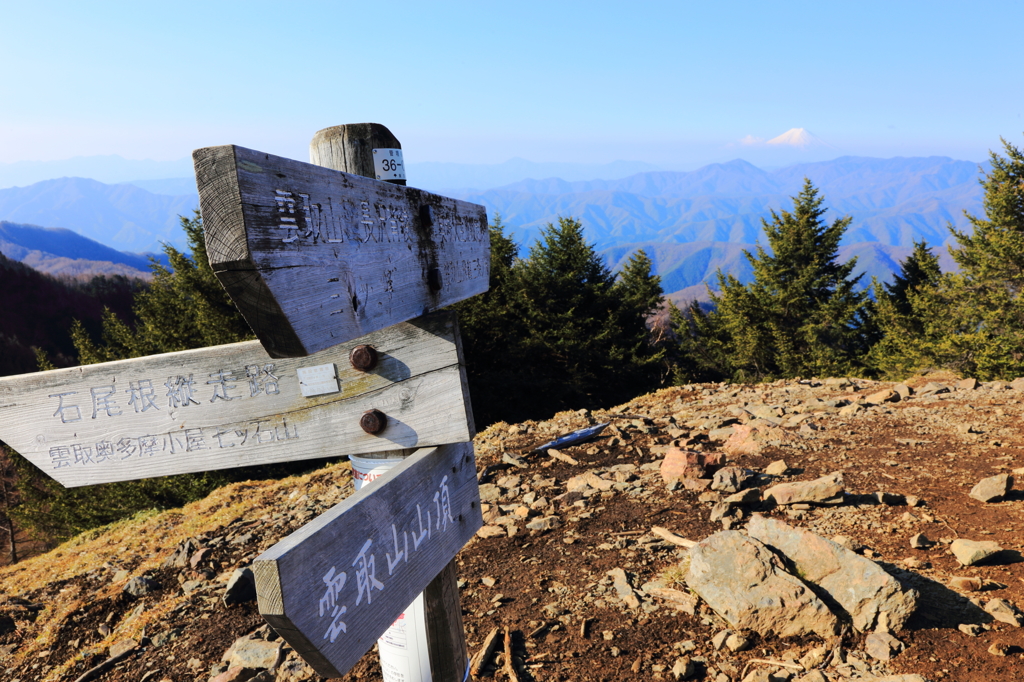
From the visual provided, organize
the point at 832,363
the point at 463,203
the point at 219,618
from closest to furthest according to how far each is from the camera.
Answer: the point at 463,203 → the point at 219,618 → the point at 832,363

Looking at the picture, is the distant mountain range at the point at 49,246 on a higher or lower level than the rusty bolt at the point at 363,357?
higher

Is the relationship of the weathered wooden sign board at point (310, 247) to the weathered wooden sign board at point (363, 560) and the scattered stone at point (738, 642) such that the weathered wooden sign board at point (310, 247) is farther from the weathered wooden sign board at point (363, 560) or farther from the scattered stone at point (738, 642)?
the scattered stone at point (738, 642)

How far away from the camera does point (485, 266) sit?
202 centimetres

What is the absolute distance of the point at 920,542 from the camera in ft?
13.1

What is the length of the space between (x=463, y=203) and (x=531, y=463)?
18.3 feet

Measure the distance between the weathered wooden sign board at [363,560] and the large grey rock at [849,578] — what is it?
2.71m

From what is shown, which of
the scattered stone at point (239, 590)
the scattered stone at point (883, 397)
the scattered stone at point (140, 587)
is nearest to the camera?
the scattered stone at point (239, 590)

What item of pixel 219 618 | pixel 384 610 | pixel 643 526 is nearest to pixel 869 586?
pixel 643 526

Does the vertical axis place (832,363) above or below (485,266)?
below

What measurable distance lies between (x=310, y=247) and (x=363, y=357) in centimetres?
50

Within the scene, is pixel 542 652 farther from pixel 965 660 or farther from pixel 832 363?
pixel 832 363

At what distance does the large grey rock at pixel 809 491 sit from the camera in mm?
4645

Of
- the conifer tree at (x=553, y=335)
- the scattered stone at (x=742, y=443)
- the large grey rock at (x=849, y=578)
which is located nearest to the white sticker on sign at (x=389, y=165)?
the large grey rock at (x=849, y=578)

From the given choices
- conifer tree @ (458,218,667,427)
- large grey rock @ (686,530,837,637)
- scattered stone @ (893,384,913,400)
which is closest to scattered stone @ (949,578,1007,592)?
large grey rock @ (686,530,837,637)
